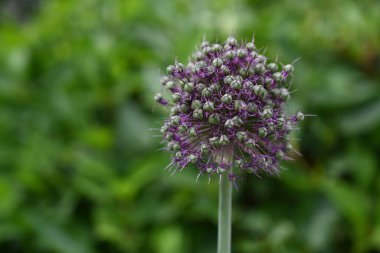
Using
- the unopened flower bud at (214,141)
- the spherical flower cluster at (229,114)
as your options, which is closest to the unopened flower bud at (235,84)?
the spherical flower cluster at (229,114)

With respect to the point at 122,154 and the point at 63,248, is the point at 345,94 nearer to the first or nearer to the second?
the point at 122,154

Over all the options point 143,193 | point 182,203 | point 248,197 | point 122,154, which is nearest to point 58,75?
point 122,154

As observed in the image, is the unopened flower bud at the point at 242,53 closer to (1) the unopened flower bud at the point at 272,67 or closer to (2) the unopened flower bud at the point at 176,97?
(1) the unopened flower bud at the point at 272,67

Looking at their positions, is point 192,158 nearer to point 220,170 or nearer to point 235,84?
point 220,170

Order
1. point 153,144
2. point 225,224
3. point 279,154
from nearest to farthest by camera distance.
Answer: point 225,224
point 279,154
point 153,144

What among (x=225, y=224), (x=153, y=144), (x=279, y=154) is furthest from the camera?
(x=153, y=144)

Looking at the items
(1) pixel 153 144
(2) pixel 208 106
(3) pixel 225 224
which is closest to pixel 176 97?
(2) pixel 208 106

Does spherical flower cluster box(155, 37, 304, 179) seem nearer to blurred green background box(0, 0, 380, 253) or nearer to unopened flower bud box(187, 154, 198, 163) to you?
unopened flower bud box(187, 154, 198, 163)
